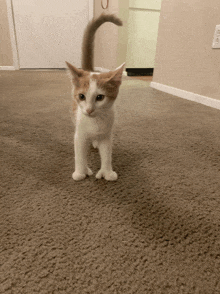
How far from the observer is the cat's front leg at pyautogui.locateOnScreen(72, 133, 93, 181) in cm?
63

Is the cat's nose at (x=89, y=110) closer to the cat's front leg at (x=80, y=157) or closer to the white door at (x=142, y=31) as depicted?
the cat's front leg at (x=80, y=157)

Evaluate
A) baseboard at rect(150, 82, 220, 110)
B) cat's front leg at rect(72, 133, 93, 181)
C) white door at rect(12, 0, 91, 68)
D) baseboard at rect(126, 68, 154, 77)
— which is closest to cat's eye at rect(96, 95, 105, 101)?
cat's front leg at rect(72, 133, 93, 181)

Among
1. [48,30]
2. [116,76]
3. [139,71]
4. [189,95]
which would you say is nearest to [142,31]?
[139,71]

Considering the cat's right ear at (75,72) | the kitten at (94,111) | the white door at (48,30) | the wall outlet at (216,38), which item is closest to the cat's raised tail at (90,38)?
the kitten at (94,111)

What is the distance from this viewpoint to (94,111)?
539 millimetres

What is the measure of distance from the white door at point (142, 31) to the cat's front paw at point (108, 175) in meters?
2.57

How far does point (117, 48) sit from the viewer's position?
2.75 m

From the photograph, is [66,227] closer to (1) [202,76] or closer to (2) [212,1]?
(1) [202,76]

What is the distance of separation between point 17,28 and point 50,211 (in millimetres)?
3284

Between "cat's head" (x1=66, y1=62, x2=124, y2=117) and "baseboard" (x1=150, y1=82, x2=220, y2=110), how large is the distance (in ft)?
3.87

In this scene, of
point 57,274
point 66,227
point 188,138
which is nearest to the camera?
point 57,274

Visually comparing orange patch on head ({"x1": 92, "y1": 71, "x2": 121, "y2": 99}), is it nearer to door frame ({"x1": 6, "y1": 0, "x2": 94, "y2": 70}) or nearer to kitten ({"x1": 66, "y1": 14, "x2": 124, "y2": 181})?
kitten ({"x1": 66, "y1": 14, "x2": 124, "y2": 181})

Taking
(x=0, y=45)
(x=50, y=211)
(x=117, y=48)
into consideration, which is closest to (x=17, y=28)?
(x=0, y=45)

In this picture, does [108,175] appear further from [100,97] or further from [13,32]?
[13,32]
